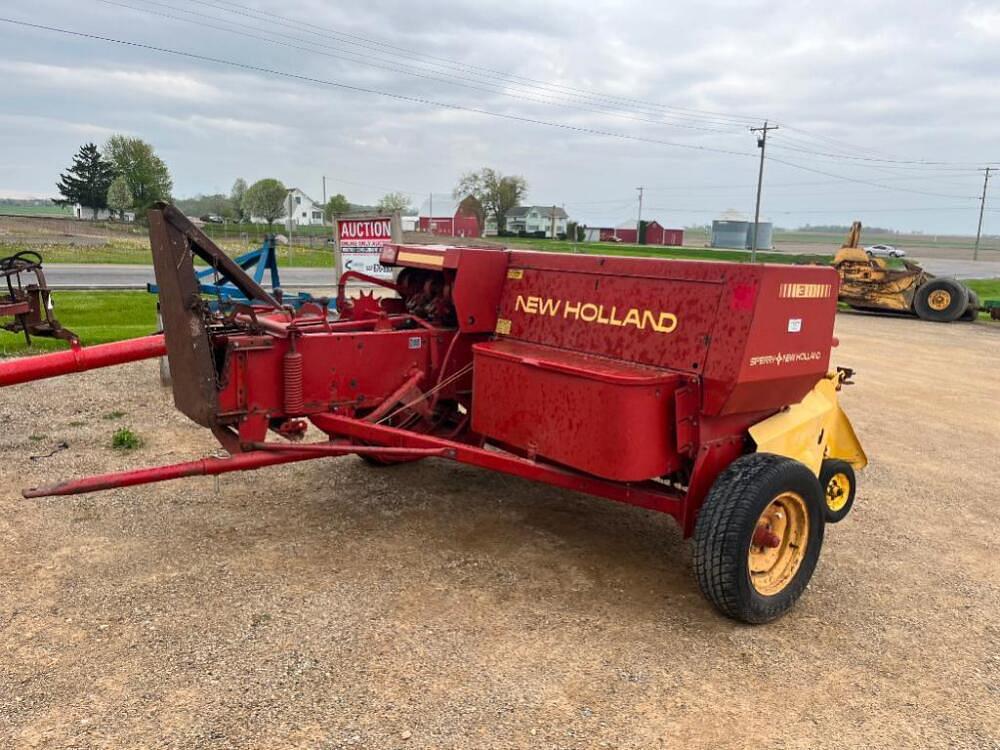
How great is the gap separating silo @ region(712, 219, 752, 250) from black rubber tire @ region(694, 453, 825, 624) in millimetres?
79557

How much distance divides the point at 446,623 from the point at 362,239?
7578 mm

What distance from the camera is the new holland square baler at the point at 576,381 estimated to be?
340cm

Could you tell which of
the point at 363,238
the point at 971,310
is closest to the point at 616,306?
the point at 363,238

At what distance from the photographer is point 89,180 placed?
7012 cm

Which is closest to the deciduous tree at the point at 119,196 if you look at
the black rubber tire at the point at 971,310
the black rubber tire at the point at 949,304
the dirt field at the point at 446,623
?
the black rubber tire at the point at 949,304

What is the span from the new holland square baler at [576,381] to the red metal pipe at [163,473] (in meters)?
0.01

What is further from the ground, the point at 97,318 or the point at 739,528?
the point at 739,528

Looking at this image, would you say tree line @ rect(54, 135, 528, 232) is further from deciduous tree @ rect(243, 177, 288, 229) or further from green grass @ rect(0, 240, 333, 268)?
green grass @ rect(0, 240, 333, 268)

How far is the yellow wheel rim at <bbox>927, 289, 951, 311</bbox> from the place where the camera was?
1772cm

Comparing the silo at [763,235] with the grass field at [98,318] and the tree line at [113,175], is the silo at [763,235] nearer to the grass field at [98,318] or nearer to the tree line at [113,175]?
the tree line at [113,175]

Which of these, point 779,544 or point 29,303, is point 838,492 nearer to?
point 779,544

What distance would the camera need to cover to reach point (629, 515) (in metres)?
4.84

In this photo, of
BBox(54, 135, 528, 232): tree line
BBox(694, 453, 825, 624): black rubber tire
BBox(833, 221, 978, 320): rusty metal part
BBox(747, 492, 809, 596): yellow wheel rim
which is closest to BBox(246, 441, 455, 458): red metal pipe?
BBox(694, 453, 825, 624): black rubber tire

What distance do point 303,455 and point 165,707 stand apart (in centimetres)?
132
